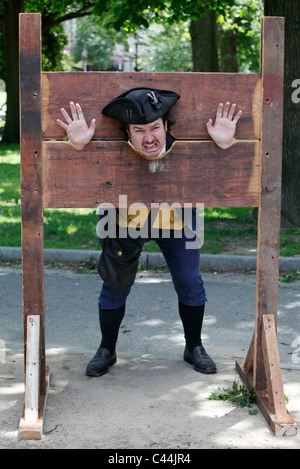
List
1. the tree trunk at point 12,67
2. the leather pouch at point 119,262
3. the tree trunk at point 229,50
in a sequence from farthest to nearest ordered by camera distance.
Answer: the tree trunk at point 229,50 → the tree trunk at point 12,67 → the leather pouch at point 119,262

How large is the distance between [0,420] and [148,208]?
144 centimetres

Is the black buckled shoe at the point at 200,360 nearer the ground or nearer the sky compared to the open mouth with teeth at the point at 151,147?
nearer the ground

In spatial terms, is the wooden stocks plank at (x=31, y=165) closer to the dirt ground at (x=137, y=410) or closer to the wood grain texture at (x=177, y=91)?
the wood grain texture at (x=177, y=91)

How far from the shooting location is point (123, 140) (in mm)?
3691

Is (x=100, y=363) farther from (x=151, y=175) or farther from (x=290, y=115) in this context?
(x=290, y=115)

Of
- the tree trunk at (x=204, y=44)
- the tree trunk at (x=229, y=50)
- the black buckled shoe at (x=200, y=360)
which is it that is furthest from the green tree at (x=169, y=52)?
the black buckled shoe at (x=200, y=360)

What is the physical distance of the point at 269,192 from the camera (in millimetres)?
3719

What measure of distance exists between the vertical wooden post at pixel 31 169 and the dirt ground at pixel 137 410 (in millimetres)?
214

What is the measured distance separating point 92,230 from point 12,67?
40.4ft

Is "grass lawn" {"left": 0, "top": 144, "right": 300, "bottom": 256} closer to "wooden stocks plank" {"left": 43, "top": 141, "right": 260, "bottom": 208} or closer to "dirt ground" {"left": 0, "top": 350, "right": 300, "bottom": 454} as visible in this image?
"dirt ground" {"left": 0, "top": 350, "right": 300, "bottom": 454}

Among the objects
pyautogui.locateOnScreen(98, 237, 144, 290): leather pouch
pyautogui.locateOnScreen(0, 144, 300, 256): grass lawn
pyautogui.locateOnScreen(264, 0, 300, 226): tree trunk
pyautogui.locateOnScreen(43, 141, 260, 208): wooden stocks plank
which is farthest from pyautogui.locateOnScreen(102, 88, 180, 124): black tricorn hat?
pyautogui.locateOnScreen(264, 0, 300, 226): tree trunk

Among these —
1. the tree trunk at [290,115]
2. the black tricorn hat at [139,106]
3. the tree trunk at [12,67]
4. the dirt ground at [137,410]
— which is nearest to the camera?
the dirt ground at [137,410]

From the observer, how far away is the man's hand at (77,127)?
3.57 meters

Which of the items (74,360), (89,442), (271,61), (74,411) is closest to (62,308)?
(74,360)
